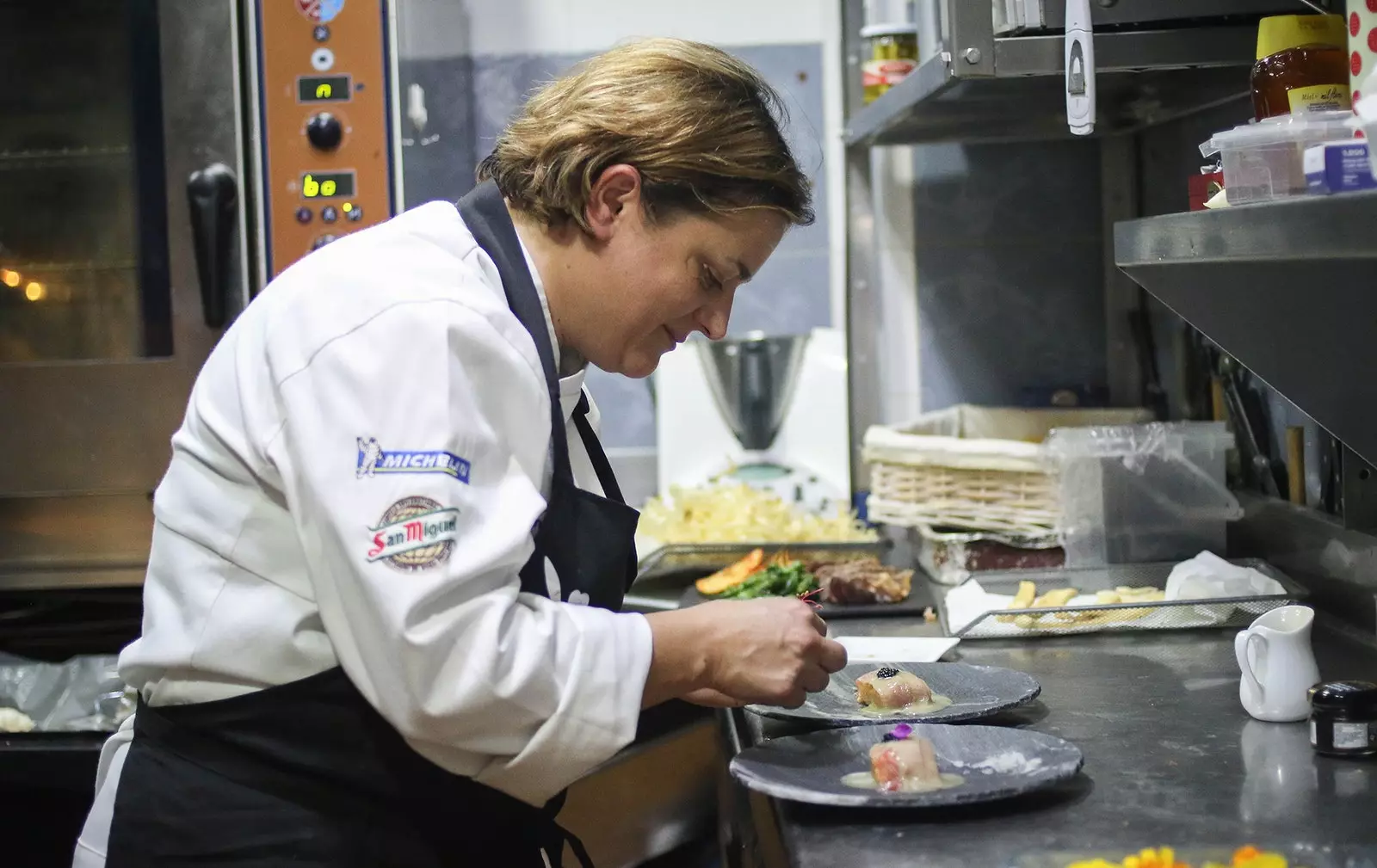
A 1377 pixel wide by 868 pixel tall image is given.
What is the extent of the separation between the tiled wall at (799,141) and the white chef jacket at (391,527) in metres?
1.98

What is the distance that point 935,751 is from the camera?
1505 mm

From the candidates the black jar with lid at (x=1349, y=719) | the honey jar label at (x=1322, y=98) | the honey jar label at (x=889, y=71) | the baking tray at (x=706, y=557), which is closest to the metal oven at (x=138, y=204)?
the baking tray at (x=706, y=557)

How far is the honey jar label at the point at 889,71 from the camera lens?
2863mm

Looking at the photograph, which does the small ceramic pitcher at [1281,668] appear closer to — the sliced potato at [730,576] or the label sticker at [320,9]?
the sliced potato at [730,576]

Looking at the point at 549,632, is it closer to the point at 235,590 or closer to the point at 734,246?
the point at 235,590

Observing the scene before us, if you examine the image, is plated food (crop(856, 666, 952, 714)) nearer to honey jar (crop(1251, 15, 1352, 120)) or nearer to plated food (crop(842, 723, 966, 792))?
plated food (crop(842, 723, 966, 792))

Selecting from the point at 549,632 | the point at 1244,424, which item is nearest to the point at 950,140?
the point at 1244,424

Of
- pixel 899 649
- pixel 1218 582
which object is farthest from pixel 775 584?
pixel 1218 582

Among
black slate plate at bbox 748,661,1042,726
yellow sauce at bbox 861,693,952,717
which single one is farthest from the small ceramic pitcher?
yellow sauce at bbox 861,693,952,717

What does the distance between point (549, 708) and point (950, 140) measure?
203cm

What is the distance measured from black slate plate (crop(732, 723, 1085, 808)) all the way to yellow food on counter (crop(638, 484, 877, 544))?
1343mm

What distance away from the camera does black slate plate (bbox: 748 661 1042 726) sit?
162 cm

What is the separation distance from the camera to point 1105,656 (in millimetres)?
2027

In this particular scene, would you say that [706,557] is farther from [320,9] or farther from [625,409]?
[320,9]
